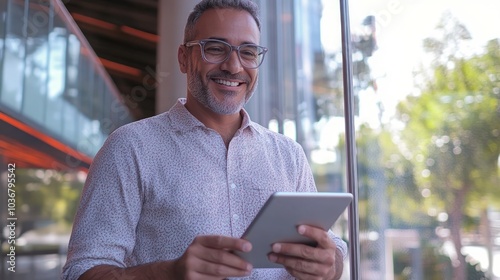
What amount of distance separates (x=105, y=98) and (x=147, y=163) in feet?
24.5

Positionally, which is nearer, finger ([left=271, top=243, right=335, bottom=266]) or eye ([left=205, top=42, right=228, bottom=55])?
finger ([left=271, top=243, right=335, bottom=266])

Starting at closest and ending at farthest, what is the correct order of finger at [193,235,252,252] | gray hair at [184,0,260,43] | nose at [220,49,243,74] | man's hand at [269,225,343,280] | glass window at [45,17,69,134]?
finger at [193,235,252,252], man's hand at [269,225,343,280], nose at [220,49,243,74], gray hair at [184,0,260,43], glass window at [45,17,69,134]

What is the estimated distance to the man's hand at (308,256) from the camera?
1.18m

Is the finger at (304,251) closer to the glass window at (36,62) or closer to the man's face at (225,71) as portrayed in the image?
the man's face at (225,71)

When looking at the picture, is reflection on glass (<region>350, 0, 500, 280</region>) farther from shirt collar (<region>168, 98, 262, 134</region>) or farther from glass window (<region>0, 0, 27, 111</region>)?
glass window (<region>0, 0, 27, 111</region>)

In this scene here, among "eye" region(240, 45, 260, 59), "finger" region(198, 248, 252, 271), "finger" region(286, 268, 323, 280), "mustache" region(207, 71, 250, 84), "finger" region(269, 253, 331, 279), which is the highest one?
"eye" region(240, 45, 260, 59)

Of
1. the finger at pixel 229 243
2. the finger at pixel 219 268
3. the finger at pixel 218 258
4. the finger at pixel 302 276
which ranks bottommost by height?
the finger at pixel 302 276

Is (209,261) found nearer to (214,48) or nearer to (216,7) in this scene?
(214,48)

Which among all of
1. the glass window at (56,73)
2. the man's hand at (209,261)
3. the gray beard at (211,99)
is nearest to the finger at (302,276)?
the man's hand at (209,261)

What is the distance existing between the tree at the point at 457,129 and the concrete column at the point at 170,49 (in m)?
3.78

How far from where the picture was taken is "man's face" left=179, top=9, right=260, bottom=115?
1.53 metres

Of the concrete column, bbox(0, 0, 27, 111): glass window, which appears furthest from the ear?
the concrete column

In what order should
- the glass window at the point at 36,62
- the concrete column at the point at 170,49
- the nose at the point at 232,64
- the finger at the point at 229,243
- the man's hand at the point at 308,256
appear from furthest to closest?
the concrete column at the point at 170,49, the glass window at the point at 36,62, the nose at the point at 232,64, the man's hand at the point at 308,256, the finger at the point at 229,243

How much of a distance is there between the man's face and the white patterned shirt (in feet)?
0.25
